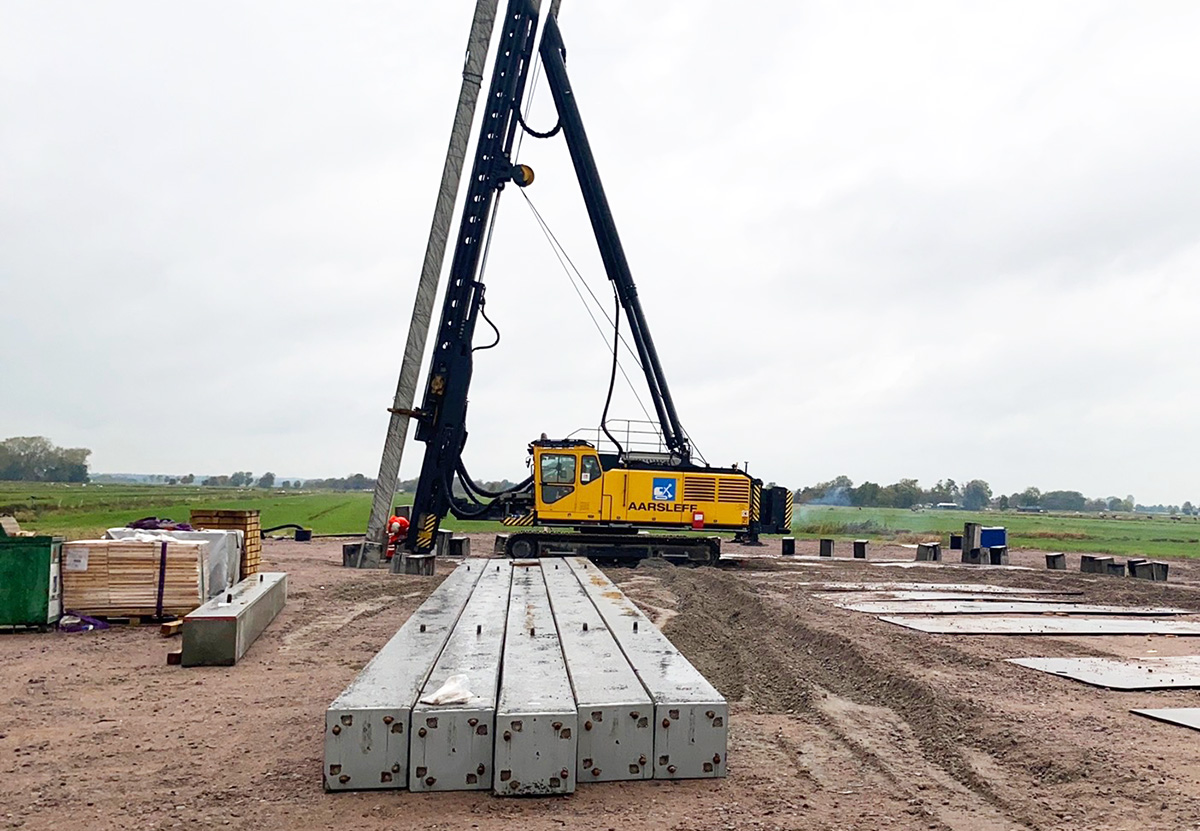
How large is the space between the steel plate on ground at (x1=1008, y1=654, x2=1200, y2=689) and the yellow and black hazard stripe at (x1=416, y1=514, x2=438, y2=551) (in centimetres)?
1316

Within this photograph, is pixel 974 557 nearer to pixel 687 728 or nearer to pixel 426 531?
pixel 426 531

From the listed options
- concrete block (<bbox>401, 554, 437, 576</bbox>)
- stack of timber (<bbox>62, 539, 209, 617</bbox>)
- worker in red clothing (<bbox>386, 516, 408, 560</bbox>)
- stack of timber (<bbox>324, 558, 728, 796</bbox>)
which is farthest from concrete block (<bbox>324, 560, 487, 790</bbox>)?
worker in red clothing (<bbox>386, 516, 408, 560</bbox>)

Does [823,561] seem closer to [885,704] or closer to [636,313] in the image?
[636,313]

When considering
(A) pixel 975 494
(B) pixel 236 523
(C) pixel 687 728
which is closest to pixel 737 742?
(C) pixel 687 728

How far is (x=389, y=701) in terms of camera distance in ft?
16.7

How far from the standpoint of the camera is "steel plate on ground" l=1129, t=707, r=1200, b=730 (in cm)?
676

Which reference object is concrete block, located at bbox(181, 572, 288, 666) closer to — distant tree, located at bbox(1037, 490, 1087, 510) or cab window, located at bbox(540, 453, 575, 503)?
cab window, located at bbox(540, 453, 575, 503)

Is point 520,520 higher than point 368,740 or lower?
higher

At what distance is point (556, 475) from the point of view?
2075cm

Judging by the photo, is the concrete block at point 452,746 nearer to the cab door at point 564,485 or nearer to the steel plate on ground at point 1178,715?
the steel plate on ground at point 1178,715

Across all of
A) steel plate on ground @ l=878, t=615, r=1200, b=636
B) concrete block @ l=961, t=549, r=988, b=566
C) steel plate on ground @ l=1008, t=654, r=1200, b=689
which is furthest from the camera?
concrete block @ l=961, t=549, r=988, b=566

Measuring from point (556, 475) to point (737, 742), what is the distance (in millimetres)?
14676

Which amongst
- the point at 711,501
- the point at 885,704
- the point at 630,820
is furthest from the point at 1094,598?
the point at 630,820

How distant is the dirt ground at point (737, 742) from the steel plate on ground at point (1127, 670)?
30 centimetres
